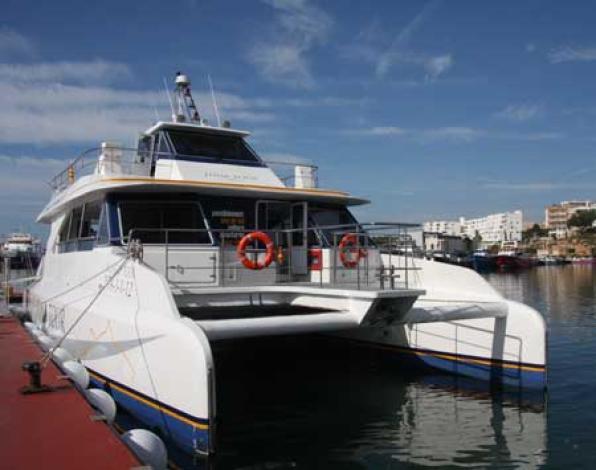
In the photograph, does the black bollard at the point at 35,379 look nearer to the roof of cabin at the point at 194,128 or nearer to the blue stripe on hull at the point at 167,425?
the blue stripe on hull at the point at 167,425

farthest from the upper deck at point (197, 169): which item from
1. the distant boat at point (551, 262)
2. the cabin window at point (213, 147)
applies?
the distant boat at point (551, 262)

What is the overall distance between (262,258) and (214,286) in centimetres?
99

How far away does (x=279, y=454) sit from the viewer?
6688mm

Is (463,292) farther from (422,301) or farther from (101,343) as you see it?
(101,343)

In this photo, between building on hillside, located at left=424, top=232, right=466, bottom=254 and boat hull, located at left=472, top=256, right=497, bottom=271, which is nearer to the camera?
building on hillside, located at left=424, top=232, right=466, bottom=254

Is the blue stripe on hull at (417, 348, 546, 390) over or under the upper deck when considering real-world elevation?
under

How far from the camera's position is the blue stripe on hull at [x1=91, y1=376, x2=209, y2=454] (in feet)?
20.0

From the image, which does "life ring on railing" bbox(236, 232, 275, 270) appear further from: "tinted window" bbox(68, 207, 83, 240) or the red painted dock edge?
"tinted window" bbox(68, 207, 83, 240)

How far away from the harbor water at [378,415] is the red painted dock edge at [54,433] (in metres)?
1.38

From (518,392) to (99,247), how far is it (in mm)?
7056

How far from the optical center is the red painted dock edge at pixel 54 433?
4.47 m

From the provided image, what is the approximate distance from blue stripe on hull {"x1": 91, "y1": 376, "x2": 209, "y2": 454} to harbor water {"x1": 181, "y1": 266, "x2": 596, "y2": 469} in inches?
9.0

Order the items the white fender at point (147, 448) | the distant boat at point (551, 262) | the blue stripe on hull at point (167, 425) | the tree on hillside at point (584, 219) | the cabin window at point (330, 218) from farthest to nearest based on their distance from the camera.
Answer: the tree on hillside at point (584, 219) < the distant boat at point (551, 262) < the cabin window at point (330, 218) < the blue stripe on hull at point (167, 425) < the white fender at point (147, 448)

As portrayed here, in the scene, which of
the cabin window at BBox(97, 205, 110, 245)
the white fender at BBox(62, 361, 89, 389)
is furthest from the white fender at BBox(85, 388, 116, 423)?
the cabin window at BBox(97, 205, 110, 245)
